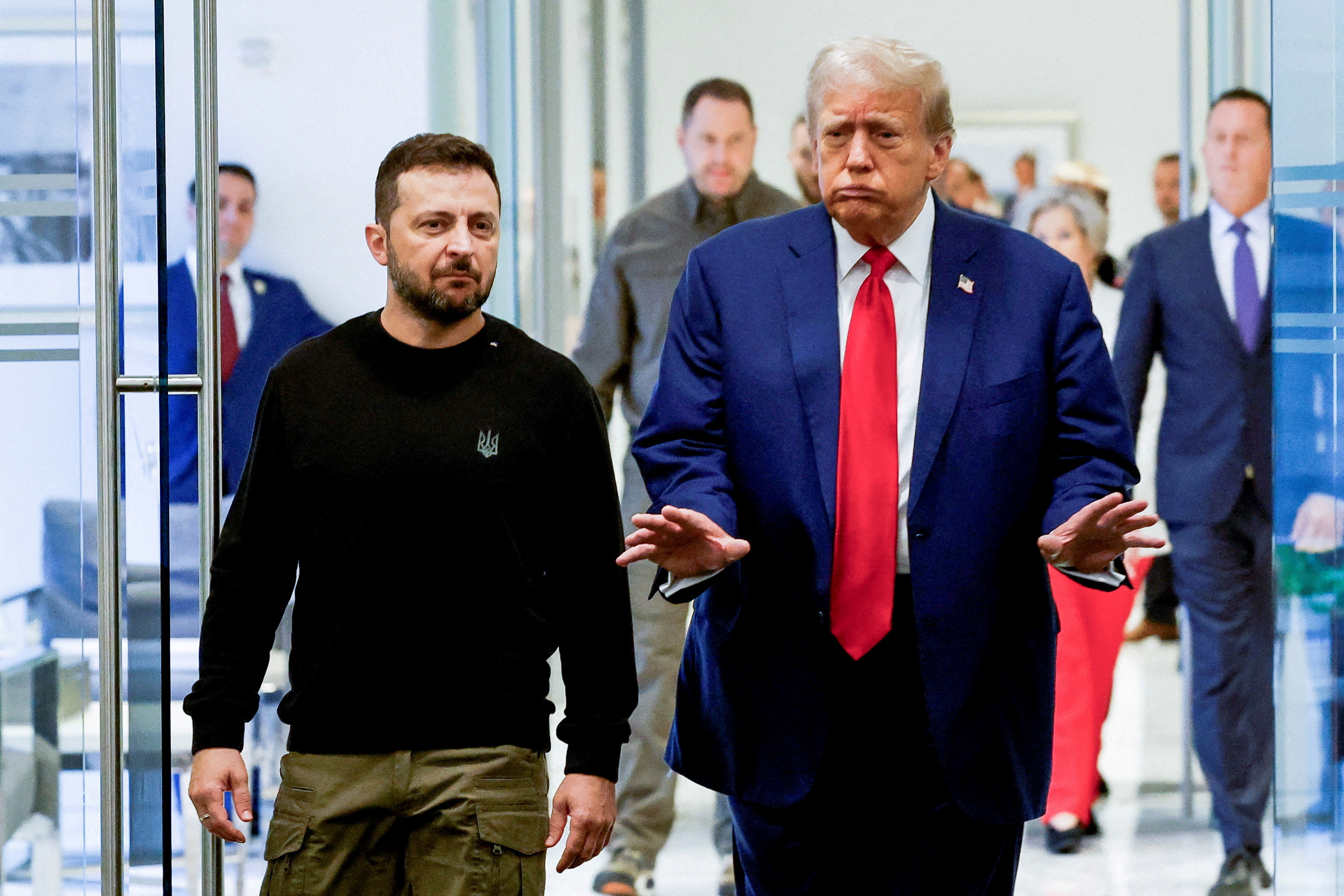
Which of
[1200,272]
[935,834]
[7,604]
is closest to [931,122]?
[935,834]

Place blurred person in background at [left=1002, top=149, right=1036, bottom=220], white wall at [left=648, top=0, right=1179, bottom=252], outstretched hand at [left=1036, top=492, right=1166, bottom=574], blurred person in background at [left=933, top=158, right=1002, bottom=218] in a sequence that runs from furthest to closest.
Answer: blurred person in background at [left=1002, top=149, right=1036, bottom=220] → white wall at [left=648, top=0, right=1179, bottom=252] → blurred person in background at [left=933, top=158, right=1002, bottom=218] → outstretched hand at [left=1036, top=492, right=1166, bottom=574]

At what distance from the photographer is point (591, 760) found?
7.40 feet

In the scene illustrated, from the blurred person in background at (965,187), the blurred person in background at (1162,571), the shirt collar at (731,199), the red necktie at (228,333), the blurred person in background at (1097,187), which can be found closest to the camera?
the red necktie at (228,333)

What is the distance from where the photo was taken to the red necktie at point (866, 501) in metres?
2.24

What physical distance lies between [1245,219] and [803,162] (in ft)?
3.83

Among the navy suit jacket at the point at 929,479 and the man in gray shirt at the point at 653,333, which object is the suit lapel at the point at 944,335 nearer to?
the navy suit jacket at the point at 929,479

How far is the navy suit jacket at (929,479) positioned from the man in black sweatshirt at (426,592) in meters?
0.15

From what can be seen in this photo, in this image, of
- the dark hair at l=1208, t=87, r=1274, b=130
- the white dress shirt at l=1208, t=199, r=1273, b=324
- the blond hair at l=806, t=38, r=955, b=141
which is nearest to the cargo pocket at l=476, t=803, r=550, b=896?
the blond hair at l=806, t=38, r=955, b=141

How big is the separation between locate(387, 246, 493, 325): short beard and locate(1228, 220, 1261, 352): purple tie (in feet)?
9.56

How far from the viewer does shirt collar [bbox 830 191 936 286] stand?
234 cm

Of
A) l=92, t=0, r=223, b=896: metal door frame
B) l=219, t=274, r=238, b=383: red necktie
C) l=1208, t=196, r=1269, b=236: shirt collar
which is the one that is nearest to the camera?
l=92, t=0, r=223, b=896: metal door frame

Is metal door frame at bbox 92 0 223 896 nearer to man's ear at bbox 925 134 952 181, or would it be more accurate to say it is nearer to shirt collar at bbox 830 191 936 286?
shirt collar at bbox 830 191 936 286

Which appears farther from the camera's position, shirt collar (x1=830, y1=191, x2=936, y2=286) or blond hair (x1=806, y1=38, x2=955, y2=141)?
shirt collar (x1=830, y1=191, x2=936, y2=286)

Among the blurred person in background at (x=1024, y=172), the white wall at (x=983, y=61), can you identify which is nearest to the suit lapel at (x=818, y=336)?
the white wall at (x=983, y=61)
